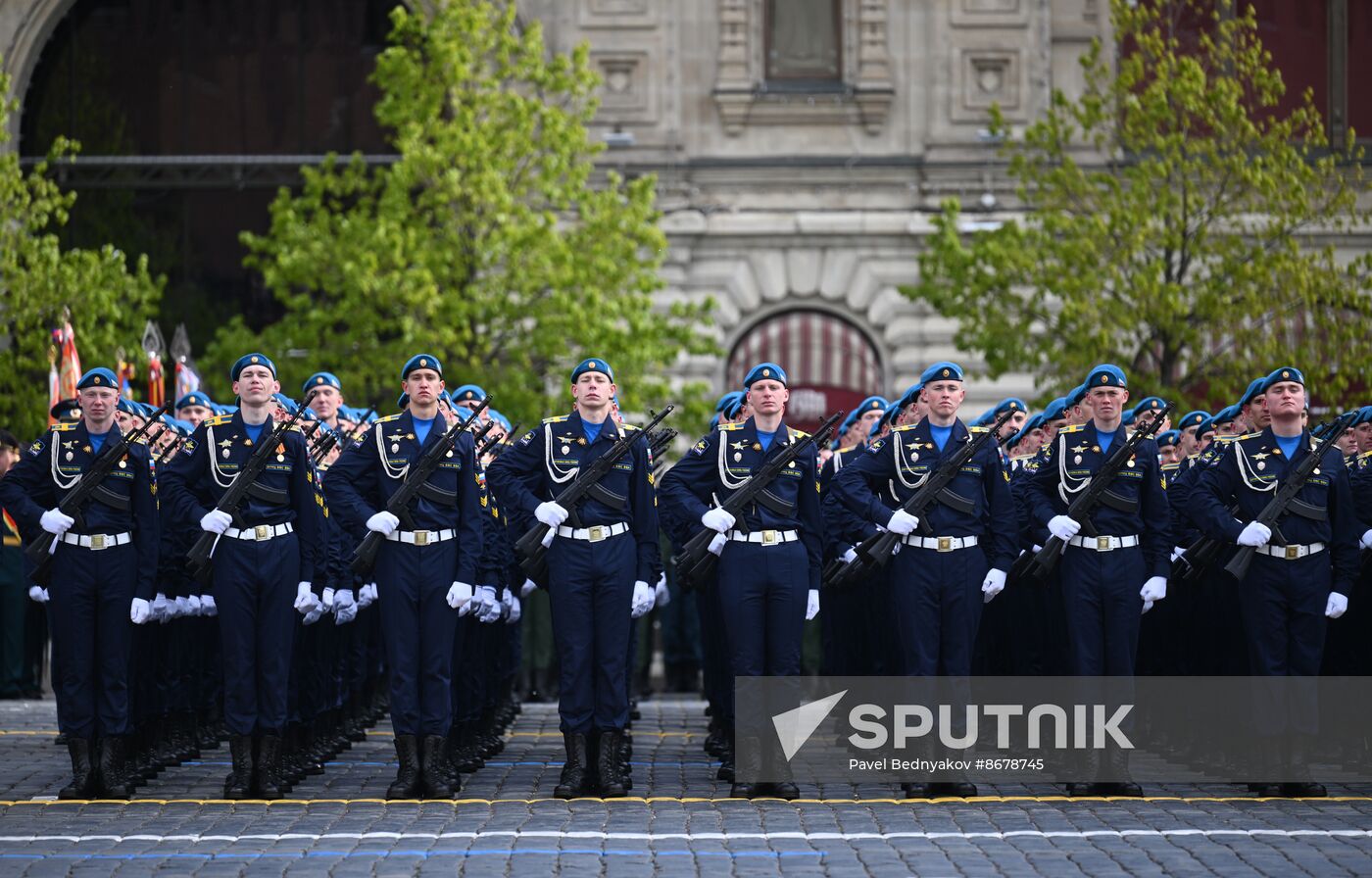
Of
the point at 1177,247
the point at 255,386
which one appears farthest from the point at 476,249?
the point at 255,386

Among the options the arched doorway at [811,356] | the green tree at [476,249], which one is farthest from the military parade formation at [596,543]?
the arched doorway at [811,356]

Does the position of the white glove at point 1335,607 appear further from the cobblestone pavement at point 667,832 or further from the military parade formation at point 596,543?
the cobblestone pavement at point 667,832

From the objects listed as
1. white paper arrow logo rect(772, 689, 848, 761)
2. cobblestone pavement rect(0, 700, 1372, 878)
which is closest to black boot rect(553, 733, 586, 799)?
cobblestone pavement rect(0, 700, 1372, 878)

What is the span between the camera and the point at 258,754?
12.3 meters

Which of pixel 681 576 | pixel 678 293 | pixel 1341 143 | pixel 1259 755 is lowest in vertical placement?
pixel 1259 755

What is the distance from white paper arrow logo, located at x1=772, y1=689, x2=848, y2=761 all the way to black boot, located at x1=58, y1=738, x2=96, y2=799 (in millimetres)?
3615

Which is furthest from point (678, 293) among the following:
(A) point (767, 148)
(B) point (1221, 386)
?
(B) point (1221, 386)

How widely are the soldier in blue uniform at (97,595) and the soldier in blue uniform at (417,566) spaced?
110 centimetres

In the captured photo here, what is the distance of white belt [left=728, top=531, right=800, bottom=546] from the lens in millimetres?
12453

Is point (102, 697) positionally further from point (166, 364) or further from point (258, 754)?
point (166, 364)

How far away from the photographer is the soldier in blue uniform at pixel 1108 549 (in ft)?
41.2

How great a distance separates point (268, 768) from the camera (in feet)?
40.3

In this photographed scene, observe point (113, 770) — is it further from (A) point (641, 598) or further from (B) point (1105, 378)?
(B) point (1105, 378)

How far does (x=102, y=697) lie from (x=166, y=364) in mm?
18474
